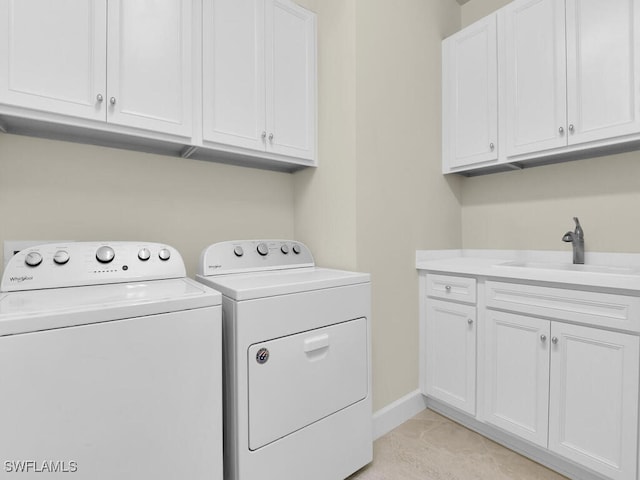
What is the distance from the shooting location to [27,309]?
2.79 ft

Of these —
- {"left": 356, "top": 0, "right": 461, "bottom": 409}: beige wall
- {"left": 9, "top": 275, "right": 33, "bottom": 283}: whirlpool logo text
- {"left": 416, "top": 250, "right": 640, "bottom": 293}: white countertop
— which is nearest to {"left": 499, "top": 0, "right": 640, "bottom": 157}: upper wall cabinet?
{"left": 356, "top": 0, "right": 461, "bottom": 409}: beige wall

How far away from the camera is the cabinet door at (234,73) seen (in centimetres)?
150

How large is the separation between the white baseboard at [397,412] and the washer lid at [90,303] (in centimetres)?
126

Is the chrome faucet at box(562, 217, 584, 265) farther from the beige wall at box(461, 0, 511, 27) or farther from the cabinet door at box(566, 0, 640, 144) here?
the beige wall at box(461, 0, 511, 27)

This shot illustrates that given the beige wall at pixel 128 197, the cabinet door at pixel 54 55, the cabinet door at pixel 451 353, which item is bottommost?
the cabinet door at pixel 451 353

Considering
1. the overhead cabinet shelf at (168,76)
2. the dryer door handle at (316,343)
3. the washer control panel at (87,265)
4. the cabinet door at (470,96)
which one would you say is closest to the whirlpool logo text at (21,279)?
the washer control panel at (87,265)

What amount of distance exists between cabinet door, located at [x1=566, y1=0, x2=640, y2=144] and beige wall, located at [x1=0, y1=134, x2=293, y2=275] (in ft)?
5.50

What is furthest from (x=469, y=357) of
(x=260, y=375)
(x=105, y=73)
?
(x=105, y=73)

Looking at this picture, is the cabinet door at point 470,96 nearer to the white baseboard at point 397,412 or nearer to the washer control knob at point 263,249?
the washer control knob at point 263,249

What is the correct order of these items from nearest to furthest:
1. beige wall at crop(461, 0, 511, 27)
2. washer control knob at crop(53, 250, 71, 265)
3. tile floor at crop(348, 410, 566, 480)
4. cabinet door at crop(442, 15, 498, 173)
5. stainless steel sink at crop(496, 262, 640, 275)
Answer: washer control knob at crop(53, 250, 71, 265)
tile floor at crop(348, 410, 566, 480)
stainless steel sink at crop(496, 262, 640, 275)
cabinet door at crop(442, 15, 498, 173)
beige wall at crop(461, 0, 511, 27)

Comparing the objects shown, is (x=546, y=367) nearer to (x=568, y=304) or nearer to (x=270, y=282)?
(x=568, y=304)

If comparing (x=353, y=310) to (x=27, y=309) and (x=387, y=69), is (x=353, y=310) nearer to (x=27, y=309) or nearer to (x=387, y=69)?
(x=27, y=309)

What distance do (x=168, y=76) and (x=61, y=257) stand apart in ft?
2.78

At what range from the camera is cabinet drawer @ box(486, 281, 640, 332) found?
4.15 ft
